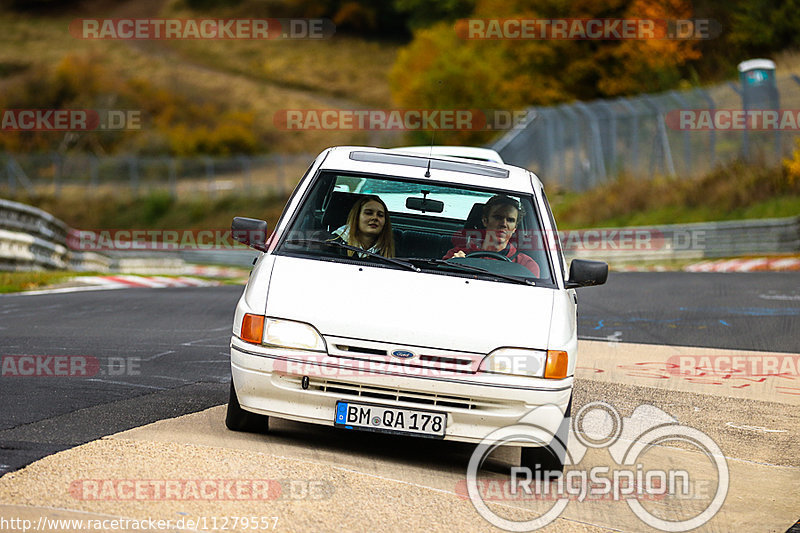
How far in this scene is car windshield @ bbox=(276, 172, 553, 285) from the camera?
711 centimetres

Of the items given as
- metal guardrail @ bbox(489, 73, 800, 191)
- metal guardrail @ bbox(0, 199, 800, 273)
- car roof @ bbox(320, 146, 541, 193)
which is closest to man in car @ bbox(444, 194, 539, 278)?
car roof @ bbox(320, 146, 541, 193)

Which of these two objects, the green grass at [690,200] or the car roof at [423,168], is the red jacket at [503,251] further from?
the green grass at [690,200]

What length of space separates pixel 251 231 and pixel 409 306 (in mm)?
1313

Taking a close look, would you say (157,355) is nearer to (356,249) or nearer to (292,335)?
(356,249)

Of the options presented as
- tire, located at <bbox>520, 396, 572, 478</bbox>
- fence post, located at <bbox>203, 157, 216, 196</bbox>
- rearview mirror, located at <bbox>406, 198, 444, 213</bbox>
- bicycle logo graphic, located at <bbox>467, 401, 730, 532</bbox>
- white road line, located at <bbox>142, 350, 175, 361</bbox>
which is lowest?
bicycle logo graphic, located at <bbox>467, 401, 730, 532</bbox>

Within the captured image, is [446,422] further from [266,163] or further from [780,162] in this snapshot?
[266,163]

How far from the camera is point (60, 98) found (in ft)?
262

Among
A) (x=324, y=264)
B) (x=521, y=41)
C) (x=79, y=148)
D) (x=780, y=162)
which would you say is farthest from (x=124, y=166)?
(x=324, y=264)

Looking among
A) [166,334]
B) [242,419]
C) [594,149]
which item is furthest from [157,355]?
[594,149]

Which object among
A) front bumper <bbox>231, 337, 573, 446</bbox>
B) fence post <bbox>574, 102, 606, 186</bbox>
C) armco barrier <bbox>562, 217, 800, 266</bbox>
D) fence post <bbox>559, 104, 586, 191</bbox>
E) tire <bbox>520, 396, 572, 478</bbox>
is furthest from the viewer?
fence post <bbox>559, 104, 586, 191</bbox>

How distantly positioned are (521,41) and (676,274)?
27.6 metres

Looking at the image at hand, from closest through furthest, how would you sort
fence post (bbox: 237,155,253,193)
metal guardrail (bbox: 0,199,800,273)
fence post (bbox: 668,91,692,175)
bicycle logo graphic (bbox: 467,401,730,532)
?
bicycle logo graphic (bbox: 467,401,730,532)
metal guardrail (bbox: 0,199,800,273)
fence post (bbox: 668,91,692,175)
fence post (bbox: 237,155,253,193)

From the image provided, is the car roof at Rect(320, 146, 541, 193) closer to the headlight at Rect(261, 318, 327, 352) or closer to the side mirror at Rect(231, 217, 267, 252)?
the side mirror at Rect(231, 217, 267, 252)

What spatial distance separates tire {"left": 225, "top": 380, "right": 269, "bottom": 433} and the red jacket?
1617 mm
